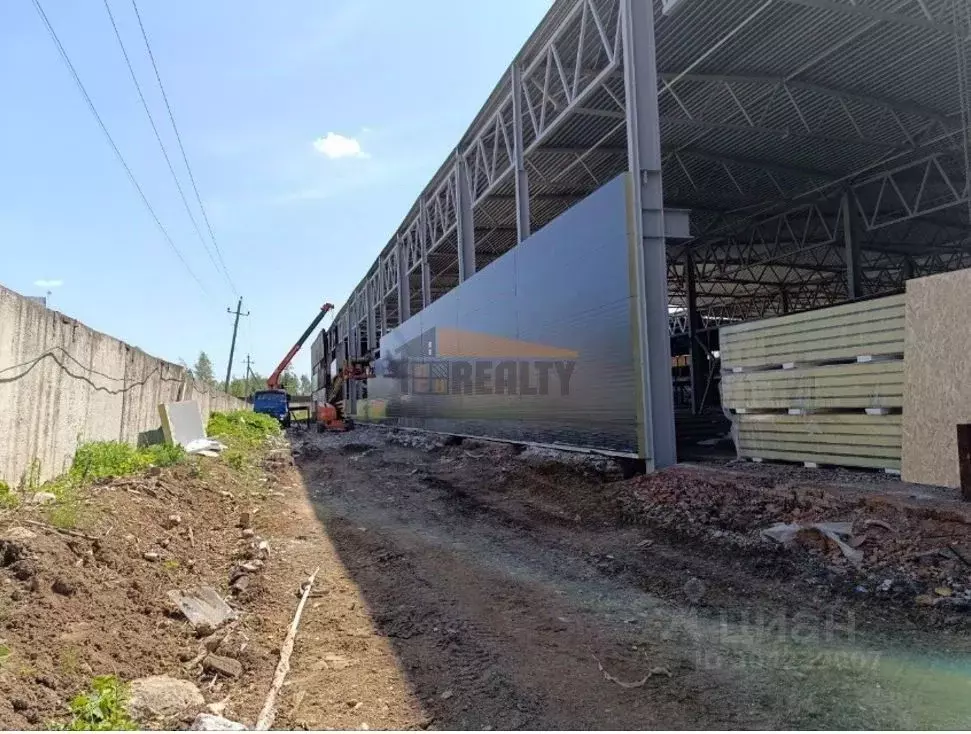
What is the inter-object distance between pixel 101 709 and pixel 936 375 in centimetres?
820

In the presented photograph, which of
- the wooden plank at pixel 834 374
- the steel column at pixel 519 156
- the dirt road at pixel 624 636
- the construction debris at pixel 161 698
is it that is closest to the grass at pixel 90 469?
the construction debris at pixel 161 698

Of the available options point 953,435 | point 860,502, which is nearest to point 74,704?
point 860,502

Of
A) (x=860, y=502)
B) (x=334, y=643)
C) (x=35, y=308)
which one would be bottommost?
(x=334, y=643)

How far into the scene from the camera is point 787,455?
29.6 ft

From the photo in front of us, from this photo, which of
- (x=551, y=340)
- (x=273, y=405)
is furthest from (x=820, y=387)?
(x=273, y=405)

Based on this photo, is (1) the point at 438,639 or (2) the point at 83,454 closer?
(1) the point at 438,639

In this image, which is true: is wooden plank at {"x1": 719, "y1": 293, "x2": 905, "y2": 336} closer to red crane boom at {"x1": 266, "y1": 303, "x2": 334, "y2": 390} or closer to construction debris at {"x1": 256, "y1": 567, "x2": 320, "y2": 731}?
construction debris at {"x1": 256, "y1": 567, "x2": 320, "y2": 731}

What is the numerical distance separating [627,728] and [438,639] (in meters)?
1.61

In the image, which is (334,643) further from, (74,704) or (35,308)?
(35,308)

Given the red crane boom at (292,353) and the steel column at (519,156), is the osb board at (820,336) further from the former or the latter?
the red crane boom at (292,353)

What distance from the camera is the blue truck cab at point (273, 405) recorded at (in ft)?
109

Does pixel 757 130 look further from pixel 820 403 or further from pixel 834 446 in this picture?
pixel 834 446

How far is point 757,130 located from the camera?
1487 centimetres

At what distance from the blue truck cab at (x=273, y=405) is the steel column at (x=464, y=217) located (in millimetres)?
19191
